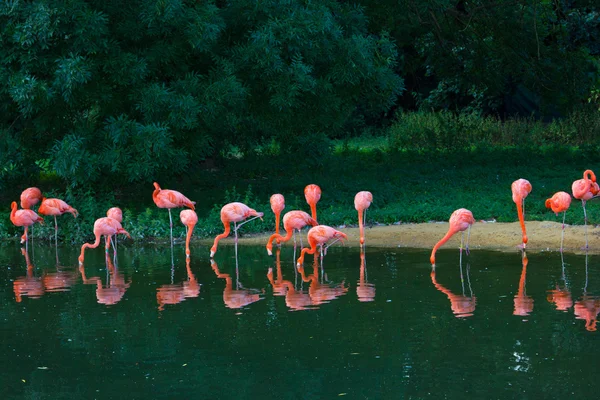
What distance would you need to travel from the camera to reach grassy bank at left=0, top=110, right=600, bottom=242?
14023 mm

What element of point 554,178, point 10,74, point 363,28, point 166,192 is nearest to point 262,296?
point 166,192

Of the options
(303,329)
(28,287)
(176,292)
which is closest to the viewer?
(303,329)

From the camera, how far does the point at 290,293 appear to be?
9.46 meters

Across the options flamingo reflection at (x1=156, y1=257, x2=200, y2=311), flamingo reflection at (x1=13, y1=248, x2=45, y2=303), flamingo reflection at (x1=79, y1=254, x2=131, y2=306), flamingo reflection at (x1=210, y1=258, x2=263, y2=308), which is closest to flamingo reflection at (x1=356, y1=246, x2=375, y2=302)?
flamingo reflection at (x1=210, y1=258, x2=263, y2=308)

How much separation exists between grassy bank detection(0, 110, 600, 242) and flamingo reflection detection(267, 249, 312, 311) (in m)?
3.62

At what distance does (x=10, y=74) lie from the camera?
13.5 metres

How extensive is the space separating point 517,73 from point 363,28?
560 centimetres

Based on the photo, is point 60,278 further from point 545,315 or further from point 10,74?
point 545,315

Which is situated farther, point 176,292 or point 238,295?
point 176,292

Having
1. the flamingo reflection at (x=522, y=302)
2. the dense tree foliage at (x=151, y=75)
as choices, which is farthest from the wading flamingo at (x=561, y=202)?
the dense tree foliage at (x=151, y=75)

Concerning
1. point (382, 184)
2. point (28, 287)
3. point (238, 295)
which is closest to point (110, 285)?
point (28, 287)

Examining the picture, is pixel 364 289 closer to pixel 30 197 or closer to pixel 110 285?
pixel 110 285

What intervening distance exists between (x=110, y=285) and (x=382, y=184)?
8595 millimetres

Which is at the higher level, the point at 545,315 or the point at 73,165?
the point at 73,165
